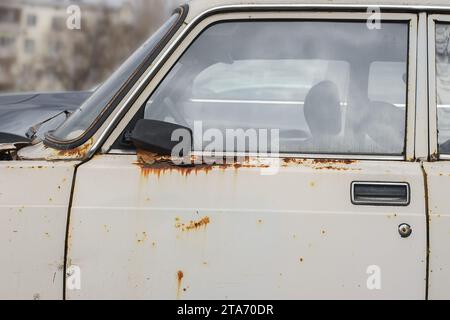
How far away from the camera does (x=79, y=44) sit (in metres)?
52.3

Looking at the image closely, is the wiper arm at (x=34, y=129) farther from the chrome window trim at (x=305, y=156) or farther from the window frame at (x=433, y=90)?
Result: the window frame at (x=433, y=90)

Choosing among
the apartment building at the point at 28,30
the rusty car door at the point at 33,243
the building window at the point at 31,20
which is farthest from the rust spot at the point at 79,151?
the building window at the point at 31,20

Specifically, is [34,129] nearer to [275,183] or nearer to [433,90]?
[275,183]

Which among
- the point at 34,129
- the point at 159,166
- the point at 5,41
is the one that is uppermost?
the point at 5,41

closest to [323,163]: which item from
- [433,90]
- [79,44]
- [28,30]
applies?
[433,90]

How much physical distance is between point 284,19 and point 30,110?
167cm

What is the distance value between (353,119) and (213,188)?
2.16 ft

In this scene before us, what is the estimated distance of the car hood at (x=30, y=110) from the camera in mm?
3261

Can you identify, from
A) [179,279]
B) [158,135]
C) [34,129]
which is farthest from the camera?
[34,129]

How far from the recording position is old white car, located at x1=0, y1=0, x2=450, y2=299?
8.29 ft

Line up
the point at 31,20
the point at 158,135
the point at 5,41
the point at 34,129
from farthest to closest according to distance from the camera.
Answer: the point at 5,41 → the point at 31,20 → the point at 34,129 → the point at 158,135

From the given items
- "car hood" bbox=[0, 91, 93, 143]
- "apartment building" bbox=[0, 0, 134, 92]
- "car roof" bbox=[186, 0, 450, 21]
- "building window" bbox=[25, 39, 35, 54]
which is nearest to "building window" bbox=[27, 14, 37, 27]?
"apartment building" bbox=[0, 0, 134, 92]

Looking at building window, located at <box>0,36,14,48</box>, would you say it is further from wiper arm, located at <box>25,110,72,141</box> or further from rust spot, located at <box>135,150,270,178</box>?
rust spot, located at <box>135,150,270,178</box>
